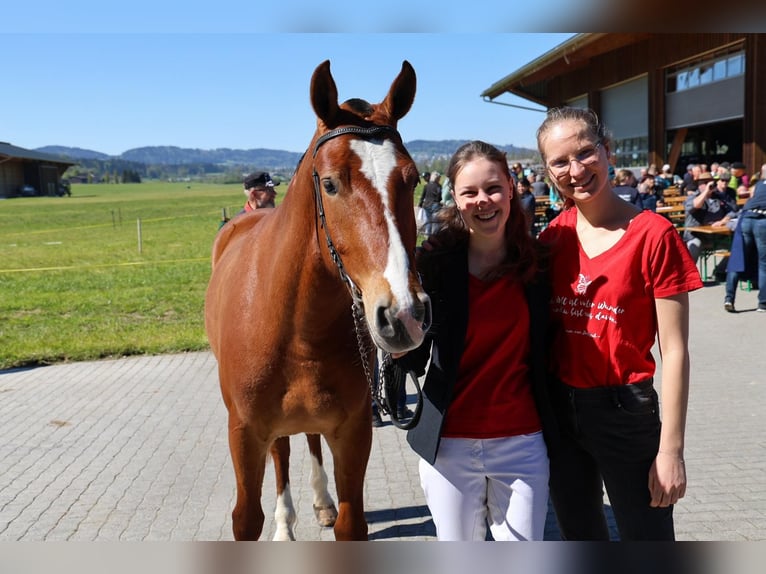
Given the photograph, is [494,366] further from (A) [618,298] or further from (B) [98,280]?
(B) [98,280]

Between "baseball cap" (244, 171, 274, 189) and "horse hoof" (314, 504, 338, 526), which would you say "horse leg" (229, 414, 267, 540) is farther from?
"baseball cap" (244, 171, 274, 189)

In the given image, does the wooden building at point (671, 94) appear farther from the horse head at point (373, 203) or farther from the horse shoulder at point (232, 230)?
the horse head at point (373, 203)

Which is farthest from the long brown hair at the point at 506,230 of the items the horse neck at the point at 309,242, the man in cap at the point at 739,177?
the man in cap at the point at 739,177

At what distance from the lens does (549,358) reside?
7.34ft

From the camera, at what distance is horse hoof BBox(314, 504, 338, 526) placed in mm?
4035

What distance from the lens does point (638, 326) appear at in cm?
204

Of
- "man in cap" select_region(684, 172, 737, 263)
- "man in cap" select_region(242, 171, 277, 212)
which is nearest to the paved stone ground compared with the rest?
"man in cap" select_region(242, 171, 277, 212)

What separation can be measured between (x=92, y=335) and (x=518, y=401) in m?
8.37

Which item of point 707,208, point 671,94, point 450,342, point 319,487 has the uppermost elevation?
point 671,94

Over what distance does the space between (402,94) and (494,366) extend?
1018 mm

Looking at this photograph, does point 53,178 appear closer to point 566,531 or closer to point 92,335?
point 92,335

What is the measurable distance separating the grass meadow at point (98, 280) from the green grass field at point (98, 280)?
0.02 meters

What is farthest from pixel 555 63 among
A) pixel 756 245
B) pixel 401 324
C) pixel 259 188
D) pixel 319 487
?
pixel 401 324

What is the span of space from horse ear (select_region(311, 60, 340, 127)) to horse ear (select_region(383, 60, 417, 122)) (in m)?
0.20
